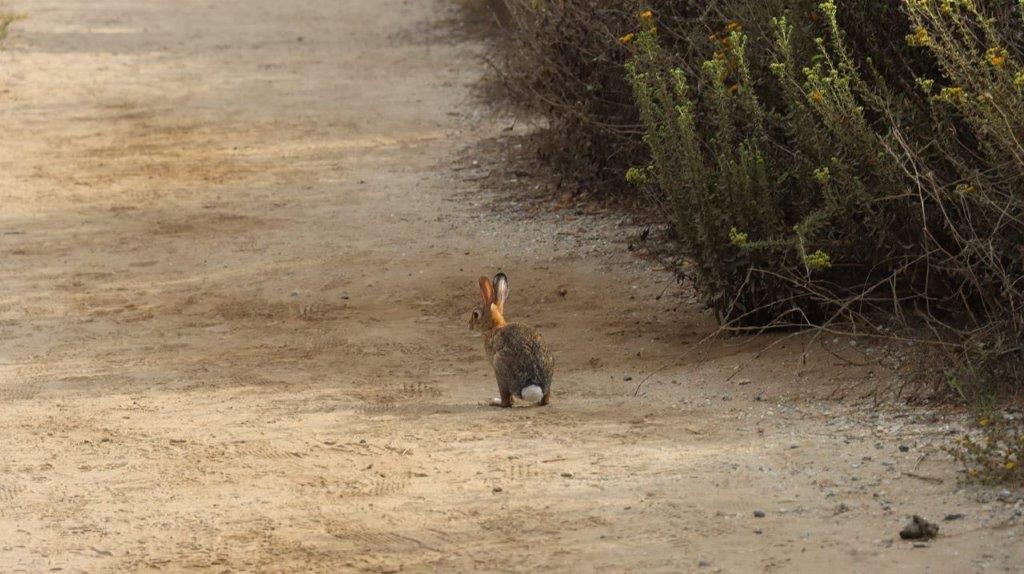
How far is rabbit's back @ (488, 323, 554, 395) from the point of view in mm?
6586

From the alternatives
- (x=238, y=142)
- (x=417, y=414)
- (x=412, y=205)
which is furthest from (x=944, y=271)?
(x=238, y=142)

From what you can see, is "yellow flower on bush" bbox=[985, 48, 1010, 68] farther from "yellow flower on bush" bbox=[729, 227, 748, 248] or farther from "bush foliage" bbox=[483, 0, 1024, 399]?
"yellow flower on bush" bbox=[729, 227, 748, 248]

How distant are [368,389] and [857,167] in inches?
96.5

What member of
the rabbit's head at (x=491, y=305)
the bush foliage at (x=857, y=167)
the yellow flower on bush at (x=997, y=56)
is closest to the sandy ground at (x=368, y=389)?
the rabbit's head at (x=491, y=305)

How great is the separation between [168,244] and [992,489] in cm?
672

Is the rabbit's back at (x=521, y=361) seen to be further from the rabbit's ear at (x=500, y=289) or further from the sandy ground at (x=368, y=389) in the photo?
the rabbit's ear at (x=500, y=289)

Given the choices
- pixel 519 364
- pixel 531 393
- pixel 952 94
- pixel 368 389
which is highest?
pixel 952 94

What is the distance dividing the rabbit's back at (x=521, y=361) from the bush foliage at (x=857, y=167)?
103cm

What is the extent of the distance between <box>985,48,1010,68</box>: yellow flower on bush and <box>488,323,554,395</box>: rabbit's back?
2.18 metres

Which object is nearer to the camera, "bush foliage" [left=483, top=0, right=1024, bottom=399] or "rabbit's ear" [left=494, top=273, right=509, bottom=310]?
"bush foliage" [left=483, top=0, right=1024, bottom=399]

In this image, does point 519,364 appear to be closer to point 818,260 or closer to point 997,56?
point 818,260

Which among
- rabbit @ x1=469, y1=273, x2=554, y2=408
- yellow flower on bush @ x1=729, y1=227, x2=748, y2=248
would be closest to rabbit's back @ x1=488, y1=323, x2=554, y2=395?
rabbit @ x1=469, y1=273, x2=554, y2=408

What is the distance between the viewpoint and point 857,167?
269 inches

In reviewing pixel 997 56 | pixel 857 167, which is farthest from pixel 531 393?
pixel 997 56
